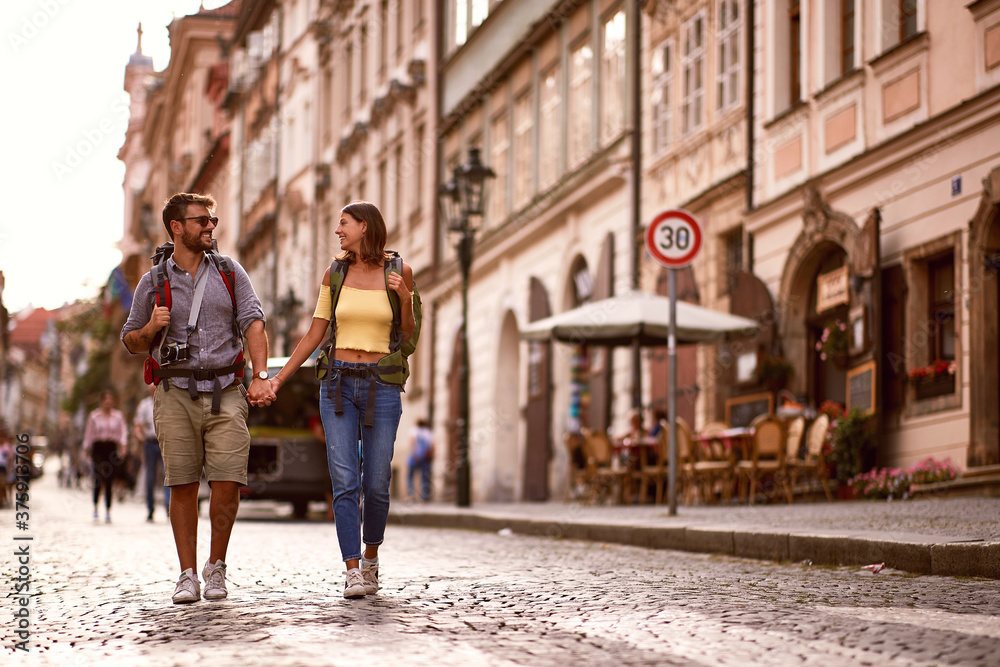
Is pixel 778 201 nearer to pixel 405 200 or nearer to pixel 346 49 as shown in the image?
pixel 405 200

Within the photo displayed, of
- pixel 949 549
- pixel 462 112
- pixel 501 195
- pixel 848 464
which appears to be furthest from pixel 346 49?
pixel 949 549

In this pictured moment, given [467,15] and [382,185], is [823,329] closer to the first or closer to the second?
[467,15]

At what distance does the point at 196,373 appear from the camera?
7160mm

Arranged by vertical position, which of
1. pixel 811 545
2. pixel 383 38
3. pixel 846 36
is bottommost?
pixel 811 545

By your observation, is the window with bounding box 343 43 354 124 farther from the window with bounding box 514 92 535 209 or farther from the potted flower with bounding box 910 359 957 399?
the potted flower with bounding box 910 359 957 399

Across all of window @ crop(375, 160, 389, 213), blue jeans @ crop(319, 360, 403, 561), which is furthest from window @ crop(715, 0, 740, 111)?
window @ crop(375, 160, 389, 213)

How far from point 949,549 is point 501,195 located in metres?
22.9

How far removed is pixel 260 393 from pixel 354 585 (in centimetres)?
96

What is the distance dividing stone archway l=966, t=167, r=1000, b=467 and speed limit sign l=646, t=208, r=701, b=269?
8.56ft

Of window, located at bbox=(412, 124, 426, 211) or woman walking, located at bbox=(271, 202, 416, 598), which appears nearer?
woman walking, located at bbox=(271, 202, 416, 598)

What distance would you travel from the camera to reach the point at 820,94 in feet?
58.2

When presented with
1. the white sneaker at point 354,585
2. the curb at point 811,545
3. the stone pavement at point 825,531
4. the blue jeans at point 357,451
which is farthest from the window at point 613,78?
the white sneaker at point 354,585

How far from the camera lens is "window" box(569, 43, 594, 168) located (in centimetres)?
2562

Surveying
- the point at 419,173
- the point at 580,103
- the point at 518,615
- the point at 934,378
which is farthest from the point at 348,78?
the point at 518,615
